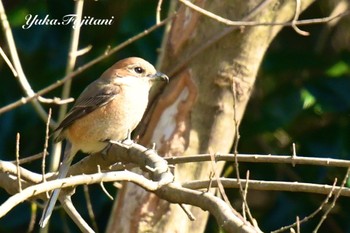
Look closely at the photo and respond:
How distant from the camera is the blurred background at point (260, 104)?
5.78m

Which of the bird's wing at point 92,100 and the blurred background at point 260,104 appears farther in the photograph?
the blurred background at point 260,104

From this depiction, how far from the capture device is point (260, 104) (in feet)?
20.0

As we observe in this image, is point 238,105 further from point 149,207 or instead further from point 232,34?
point 149,207

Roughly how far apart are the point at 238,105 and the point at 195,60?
0.35 m

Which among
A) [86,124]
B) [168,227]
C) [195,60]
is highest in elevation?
[195,60]

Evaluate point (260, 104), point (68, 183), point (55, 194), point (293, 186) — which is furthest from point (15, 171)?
point (260, 104)

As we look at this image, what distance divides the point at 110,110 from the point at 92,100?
12 centimetres

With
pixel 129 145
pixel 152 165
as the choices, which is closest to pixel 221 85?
pixel 129 145

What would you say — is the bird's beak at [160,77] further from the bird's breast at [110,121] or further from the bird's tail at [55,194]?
the bird's tail at [55,194]

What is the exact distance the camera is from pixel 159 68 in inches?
200

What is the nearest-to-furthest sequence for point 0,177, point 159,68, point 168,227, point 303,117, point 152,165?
point 152,165
point 0,177
point 168,227
point 159,68
point 303,117

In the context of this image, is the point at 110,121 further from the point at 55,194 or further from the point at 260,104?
the point at 260,104

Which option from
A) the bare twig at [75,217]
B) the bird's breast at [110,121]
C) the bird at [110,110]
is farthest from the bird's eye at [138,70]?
the bare twig at [75,217]

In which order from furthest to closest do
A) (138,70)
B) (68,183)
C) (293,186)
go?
(138,70)
(293,186)
(68,183)
